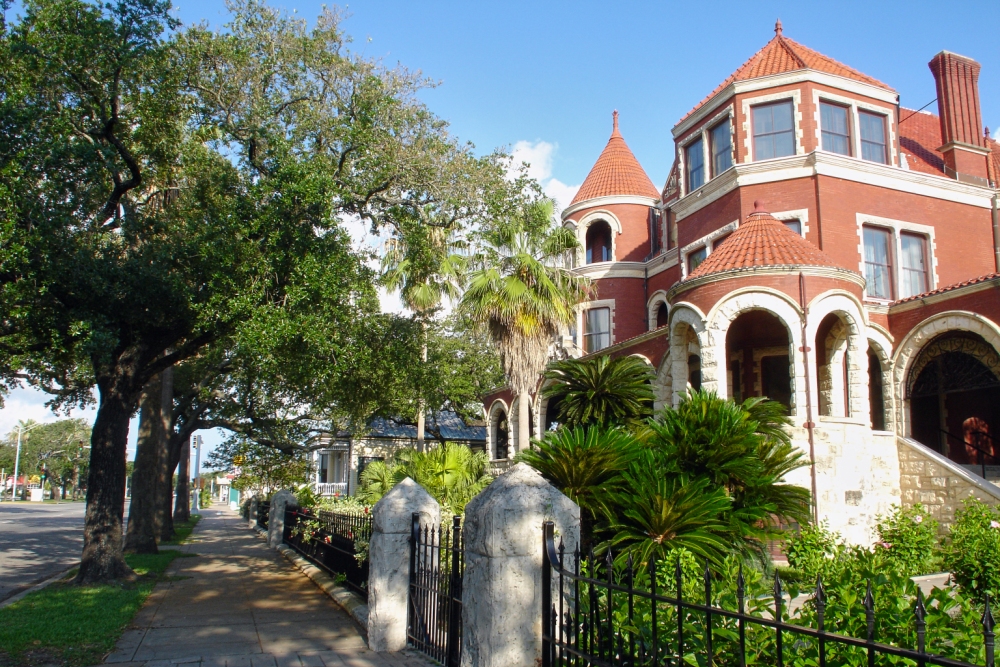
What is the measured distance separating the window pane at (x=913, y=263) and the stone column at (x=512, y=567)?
17.7 metres

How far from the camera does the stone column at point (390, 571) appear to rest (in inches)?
321

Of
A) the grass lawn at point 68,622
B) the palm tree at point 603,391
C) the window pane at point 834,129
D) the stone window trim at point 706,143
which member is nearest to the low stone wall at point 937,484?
the palm tree at point 603,391

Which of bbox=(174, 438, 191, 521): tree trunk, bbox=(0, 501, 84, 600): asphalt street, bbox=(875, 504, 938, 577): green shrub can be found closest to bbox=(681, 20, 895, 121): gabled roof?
bbox=(875, 504, 938, 577): green shrub

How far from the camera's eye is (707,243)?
2111 cm

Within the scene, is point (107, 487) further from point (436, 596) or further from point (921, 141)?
point (921, 141)

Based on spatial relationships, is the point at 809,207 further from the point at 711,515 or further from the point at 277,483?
the point at 277,483

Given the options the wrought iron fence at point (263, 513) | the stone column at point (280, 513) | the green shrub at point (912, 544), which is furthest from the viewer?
the wrought iron fence at point (263, 513)

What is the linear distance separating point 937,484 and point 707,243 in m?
8.80

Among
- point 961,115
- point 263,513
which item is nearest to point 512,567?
point 961,115

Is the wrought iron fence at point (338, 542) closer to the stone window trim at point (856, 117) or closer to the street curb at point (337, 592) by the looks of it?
the street curb at point (337, 592)

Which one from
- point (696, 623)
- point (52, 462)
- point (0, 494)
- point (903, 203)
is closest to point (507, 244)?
point (903, 203)

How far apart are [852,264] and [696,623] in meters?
17.0

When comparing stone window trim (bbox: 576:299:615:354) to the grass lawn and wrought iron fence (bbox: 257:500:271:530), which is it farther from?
the grass lawn

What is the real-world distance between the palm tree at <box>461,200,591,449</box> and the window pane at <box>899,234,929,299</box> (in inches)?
346
